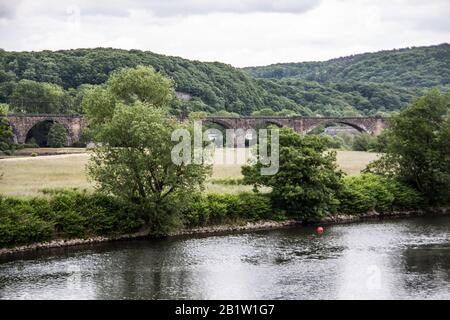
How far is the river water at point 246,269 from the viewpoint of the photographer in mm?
34406

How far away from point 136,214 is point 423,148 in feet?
101

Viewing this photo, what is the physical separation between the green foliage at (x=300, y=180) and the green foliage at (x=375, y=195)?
2423 mm

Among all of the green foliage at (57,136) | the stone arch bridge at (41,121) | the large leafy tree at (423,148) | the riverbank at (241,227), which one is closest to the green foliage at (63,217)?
the riverbank at (241,227)

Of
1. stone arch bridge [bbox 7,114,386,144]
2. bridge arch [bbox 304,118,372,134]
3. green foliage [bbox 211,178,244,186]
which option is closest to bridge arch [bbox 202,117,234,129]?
stone arch bridge [bbox 7,114,386,144]

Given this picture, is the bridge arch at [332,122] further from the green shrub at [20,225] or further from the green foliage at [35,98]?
the green shrub at [20,225]

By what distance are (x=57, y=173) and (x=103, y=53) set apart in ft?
402

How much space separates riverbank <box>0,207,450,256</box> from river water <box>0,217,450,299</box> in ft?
3.98

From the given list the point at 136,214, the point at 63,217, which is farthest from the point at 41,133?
the point at 63,217

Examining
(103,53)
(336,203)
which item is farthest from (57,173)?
(103,53)

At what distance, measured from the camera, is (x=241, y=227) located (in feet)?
177
